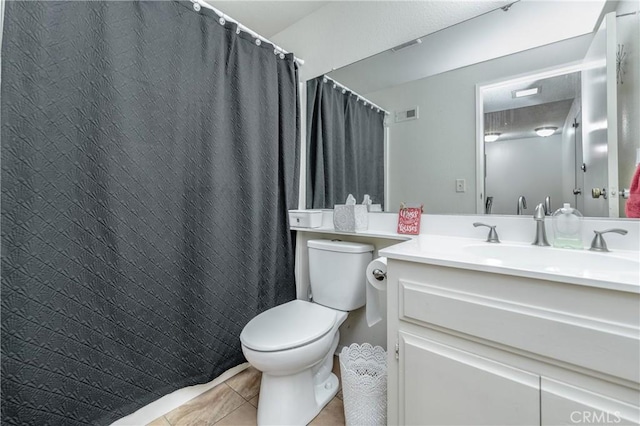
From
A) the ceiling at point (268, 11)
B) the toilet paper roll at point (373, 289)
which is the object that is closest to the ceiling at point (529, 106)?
the toilet paper roll at point (373, 289)

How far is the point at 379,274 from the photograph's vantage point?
108cm

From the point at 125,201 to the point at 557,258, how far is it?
161 centimetres

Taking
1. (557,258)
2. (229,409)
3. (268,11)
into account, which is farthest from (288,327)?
(268,11)

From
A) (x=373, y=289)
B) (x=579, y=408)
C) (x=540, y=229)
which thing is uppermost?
(x=540, y=229)

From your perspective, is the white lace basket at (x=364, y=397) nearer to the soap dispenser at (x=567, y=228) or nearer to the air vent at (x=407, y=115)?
the soap dispenser at (x=567, y=228)

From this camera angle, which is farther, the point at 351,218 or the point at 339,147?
the point at 339,147

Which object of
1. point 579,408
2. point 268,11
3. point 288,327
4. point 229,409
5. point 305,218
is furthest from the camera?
point 268,11

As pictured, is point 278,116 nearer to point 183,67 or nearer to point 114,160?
point 183,67

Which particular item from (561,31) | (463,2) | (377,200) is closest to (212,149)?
(377,200)

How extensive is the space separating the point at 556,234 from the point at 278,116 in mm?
1473

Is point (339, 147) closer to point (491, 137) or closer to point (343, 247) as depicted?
point (343, 247)

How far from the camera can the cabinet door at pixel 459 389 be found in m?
0.68

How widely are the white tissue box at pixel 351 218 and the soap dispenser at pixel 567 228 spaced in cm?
78

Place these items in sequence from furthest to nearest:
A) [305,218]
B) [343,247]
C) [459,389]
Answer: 1. [305,218]
2. [343,247]
3. [459,389]
